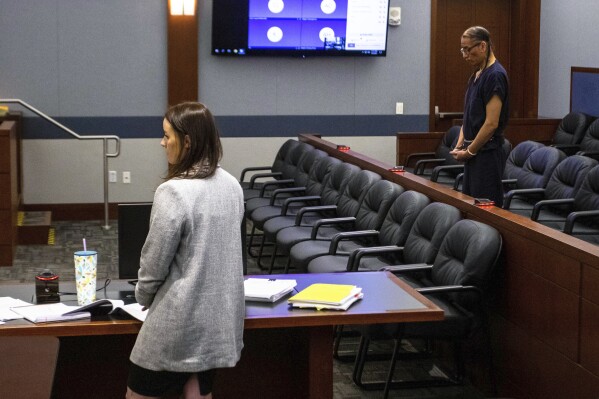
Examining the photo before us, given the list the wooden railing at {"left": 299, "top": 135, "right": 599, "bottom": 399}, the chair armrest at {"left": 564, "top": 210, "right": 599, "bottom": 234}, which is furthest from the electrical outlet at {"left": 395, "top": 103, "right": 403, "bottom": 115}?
the wooden railing at {"left": 299, "top": 135, "right": 599, "bottom": 399}

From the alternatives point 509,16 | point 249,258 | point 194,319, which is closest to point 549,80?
point 509,16

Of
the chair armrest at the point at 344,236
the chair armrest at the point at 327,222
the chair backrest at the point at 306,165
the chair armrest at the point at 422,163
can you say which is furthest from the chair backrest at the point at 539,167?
the chair armrest at the point at 344,236

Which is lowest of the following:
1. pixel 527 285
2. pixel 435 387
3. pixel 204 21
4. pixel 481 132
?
pixel 435 387

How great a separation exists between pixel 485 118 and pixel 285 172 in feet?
9.50

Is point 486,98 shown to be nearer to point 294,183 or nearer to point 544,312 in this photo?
point 544,312

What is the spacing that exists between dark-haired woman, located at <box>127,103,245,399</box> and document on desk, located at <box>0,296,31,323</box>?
58cm

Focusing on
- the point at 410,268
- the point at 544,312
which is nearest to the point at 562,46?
the point at 410,268

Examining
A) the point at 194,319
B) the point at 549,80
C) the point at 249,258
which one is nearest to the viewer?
the point at 194,319

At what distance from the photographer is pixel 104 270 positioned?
749 centimetres

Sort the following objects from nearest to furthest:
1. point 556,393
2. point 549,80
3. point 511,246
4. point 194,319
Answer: point 194,319, point 556,393, point 511,246, point 549,80

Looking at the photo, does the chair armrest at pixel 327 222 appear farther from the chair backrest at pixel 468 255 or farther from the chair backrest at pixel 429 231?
the chair backrest at pixel 468 255

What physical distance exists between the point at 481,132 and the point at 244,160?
14.8ft

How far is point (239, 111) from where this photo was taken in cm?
1002

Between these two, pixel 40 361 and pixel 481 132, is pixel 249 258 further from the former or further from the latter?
pixel 40 361
